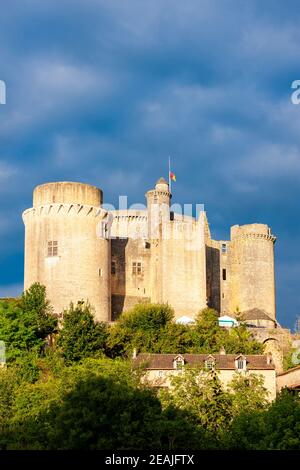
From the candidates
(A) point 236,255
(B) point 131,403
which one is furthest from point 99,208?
(B) point 131,403

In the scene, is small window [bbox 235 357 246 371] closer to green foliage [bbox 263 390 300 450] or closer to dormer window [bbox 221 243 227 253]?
green foliage [bbox 263 390 300 450]

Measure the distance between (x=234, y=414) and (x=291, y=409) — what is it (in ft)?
33.2

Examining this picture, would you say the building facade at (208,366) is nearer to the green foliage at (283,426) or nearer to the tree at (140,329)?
the tree at (140,329)

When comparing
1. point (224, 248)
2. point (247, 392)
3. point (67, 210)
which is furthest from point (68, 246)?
point (247, 392)

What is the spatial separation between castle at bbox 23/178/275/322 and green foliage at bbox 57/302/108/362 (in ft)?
15.3

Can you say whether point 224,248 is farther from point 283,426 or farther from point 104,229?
point 283,426

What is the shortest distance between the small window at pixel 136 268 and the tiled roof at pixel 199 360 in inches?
603

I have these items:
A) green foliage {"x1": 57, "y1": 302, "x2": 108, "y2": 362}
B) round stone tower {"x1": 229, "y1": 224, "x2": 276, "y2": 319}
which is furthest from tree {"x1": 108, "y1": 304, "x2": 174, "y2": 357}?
round stone tower {"x1": 229, "y1": 224, "x2": 276, "y2": 319}

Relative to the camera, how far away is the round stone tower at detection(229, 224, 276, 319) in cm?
7656

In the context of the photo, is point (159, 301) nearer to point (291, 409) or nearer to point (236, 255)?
point (236, 255)

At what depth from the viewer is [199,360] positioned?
56969 mm

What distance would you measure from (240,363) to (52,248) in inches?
632

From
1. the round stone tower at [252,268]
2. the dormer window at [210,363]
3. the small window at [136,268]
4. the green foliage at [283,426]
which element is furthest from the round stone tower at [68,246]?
the green foliage at [283,426]

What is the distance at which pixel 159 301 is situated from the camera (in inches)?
2773
